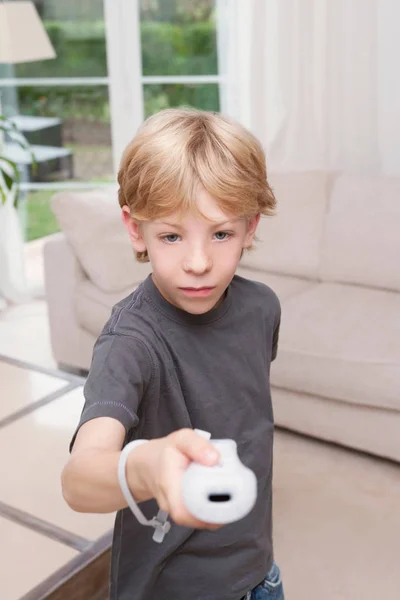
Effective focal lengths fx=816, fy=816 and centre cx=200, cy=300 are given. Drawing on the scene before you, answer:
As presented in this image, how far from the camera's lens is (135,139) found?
37.0 inches

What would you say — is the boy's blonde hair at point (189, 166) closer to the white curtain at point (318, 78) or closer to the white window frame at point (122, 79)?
the white curtain at point (318, 78)

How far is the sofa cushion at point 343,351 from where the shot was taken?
236 cm

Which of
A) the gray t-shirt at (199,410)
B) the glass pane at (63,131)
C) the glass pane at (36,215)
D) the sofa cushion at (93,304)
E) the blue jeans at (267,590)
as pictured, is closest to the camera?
the gray t-shirt at (199,410)

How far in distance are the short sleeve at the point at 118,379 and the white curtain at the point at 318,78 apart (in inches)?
104

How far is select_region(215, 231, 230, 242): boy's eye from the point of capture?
3.00 ft

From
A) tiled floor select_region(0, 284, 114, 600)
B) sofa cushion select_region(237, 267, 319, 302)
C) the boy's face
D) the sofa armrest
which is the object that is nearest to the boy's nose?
the boy's face

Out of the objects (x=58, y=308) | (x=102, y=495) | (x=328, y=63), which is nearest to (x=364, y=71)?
(x=328, y=63)

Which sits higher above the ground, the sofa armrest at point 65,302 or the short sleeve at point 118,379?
the short sleeve at point 118,379

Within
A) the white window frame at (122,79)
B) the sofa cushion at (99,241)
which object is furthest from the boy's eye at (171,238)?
the white window frame at (122,79)

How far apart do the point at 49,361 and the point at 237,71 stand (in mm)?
1597

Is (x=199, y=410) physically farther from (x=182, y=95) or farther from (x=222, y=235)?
(x=182, y=95)

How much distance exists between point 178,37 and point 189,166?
3.42 metres

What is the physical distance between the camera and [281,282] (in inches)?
117

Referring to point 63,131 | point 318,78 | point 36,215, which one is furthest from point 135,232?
point 36,215
